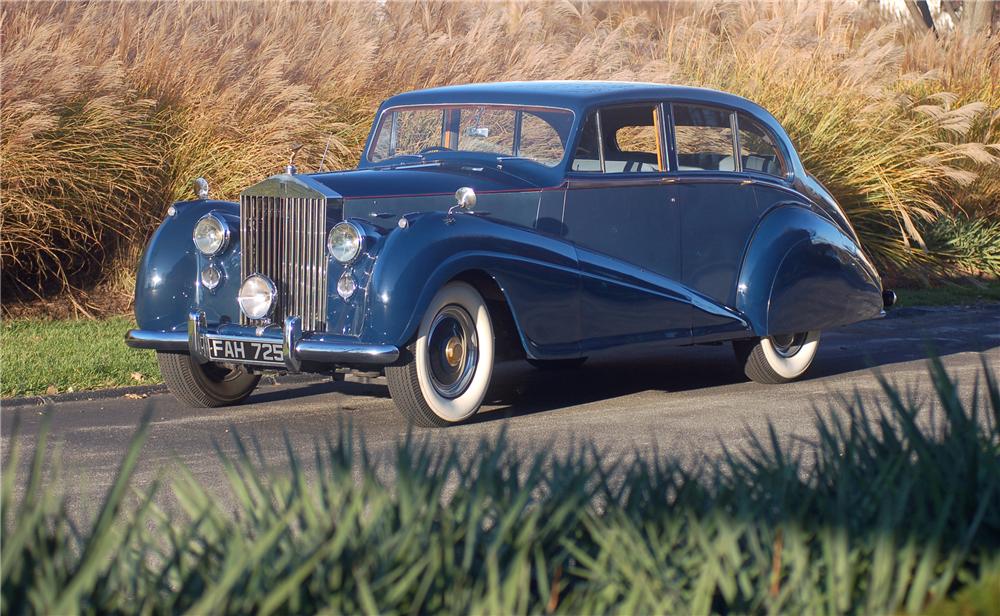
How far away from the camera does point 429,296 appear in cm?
660

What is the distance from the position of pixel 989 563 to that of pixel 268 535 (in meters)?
1.59

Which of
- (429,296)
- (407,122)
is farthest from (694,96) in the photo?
(429,296)

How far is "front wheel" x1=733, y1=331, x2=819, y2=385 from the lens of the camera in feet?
28.3

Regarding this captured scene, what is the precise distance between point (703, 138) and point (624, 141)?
0.75 m

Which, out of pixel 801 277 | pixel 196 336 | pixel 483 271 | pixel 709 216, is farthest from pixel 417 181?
pixel 801 277

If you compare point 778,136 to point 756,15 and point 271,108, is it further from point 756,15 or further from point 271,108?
point 756,15

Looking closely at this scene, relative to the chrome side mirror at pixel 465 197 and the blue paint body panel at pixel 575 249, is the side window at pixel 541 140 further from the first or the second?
the chrome side mirror at pixel 465 197

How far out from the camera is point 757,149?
8945mm

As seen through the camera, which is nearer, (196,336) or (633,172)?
(196,336)

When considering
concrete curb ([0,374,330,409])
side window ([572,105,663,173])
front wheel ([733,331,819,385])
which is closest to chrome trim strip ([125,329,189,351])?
concrete curb ([0,374,330,409])

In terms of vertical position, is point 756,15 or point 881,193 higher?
point 756,15

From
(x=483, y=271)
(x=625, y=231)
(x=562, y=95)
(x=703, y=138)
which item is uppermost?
(x=562, y=95)

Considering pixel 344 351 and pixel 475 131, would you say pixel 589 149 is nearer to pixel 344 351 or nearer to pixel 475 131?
pixel 475 131

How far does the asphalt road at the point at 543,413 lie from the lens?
614 cm
